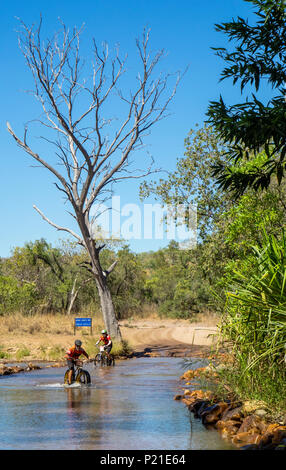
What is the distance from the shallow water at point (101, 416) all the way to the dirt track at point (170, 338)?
31.8 feet

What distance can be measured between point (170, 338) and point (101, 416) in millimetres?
22252

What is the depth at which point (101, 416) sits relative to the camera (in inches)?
468

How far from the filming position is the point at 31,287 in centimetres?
4194

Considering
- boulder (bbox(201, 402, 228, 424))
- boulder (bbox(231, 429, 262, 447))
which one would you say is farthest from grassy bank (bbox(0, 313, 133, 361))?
boulder (bbox(231, 429, 262, 447))

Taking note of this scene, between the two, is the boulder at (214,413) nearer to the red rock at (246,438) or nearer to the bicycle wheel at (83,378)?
the red rock at (246,438)

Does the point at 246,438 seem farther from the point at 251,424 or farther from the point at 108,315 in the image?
the point at 108,315

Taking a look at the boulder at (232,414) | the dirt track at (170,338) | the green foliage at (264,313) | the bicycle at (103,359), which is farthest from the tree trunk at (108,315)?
the boulder at (232,414)

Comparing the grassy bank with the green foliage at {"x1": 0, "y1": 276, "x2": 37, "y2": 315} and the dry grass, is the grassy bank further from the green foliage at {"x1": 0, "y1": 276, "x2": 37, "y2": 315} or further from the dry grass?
the green foliage at {"x1": 0, "y1": 276, "x2": 37, "y2": 315}

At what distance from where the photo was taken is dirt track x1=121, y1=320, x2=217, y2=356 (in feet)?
96.0

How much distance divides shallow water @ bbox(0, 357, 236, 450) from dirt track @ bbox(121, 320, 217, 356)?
9708 millimetres

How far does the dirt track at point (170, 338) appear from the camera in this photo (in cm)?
2927
